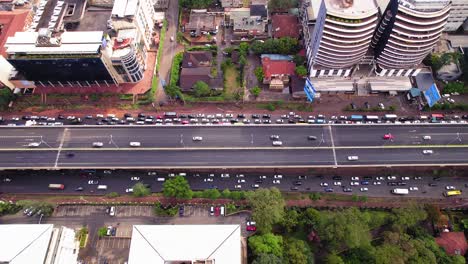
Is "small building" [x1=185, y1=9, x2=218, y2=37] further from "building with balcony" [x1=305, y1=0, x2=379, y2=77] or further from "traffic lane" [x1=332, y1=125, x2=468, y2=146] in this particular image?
"traffic lane" [x1=332, y1=125, x2=468, y2=146]

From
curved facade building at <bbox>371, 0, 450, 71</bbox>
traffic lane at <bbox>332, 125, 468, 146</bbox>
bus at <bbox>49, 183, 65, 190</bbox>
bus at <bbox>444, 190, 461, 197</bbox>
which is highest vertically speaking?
curved facade building at <bbox>371, 0, 450, 71</bbox>

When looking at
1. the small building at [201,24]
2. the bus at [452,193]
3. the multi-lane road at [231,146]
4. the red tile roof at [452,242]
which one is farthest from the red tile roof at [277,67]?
the red tile roof at [452,242]

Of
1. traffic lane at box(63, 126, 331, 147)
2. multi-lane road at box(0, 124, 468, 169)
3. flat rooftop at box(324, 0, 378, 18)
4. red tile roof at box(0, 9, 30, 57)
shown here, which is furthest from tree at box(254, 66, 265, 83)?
red tile roof at box(0, 9, 30, 57)

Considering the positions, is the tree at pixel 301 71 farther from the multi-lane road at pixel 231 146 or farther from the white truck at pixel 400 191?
the white truck at pixel 400 191

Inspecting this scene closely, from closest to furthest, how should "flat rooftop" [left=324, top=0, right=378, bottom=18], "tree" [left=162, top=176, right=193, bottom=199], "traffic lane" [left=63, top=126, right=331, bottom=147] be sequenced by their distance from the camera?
"flat rooftop" [left=324, top=0, right=378, bottom=18] → "tree" [left=162, top=176, right=193, bottom=199] → "traffic lane" [left=63, top=126, right=331, bottom=147]

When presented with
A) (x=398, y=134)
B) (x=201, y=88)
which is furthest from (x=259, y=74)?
(x=398, y=134)

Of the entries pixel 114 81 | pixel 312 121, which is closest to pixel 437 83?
pixel 312 121

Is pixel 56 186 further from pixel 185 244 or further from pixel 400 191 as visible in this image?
pixel 400 191

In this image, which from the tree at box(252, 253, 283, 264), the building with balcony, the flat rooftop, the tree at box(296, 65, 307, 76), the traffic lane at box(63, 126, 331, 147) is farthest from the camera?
the tree at box(296, 65, 307, 76)
